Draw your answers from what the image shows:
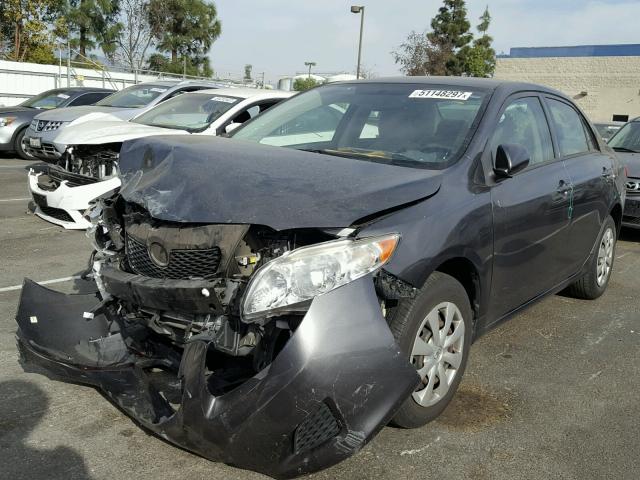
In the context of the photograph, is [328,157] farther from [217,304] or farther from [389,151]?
[217,304]

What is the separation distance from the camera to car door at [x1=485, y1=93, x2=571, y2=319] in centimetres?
357

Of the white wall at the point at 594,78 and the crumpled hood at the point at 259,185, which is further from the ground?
the white wall at the point at 594,78

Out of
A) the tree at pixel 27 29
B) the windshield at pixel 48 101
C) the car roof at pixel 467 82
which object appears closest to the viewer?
the car roof at pixel 467 82

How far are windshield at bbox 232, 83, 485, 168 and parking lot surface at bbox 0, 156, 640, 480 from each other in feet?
4.68

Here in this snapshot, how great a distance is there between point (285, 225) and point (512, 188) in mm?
1690

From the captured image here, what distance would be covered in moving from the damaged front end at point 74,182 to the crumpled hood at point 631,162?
249 inches

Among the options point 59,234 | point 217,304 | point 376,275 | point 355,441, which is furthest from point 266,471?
point 59,234

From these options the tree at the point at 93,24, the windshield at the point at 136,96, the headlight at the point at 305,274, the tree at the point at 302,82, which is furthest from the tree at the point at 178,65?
the headlight at the point at 305,274

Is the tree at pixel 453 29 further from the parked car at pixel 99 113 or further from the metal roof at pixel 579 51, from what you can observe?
the parked car at pixel 99 113

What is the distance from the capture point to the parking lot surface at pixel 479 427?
9.33 feet

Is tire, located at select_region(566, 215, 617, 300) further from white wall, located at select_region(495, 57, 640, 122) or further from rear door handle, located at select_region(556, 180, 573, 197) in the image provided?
white wall, located at select_region(495, 57, 640, 122)

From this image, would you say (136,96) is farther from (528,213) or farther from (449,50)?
(449,50)

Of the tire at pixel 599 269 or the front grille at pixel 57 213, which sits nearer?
the tire at pixel 599 269

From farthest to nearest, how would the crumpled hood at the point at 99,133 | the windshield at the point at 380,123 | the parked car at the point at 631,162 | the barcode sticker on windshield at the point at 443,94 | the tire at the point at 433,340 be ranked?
the parked car at the point at 631,162 → the crumpled hood at the point at 99,133 → the barcode sticker on windshield at the point at 443,94 → the windshield at the point at 380,123 → the tire at the point at 433,340
